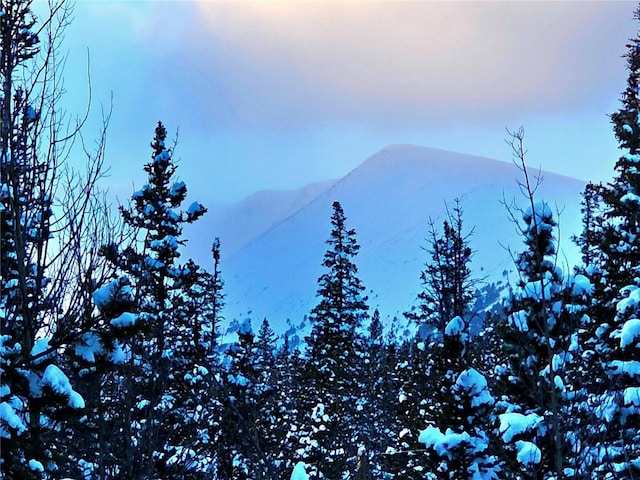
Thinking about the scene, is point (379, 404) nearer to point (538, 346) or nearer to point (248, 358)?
point (248, 358)

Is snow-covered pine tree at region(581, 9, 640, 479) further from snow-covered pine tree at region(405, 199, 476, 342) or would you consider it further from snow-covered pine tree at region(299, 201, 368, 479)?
snow-covered pine tree at region(299, 201, 368, 479)

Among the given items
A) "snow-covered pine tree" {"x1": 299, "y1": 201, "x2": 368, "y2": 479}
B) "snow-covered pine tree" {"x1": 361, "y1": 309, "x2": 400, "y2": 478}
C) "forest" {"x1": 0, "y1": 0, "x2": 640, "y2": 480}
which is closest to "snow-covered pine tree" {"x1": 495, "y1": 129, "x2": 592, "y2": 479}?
"forest" {"x1": 0, "y1": 0, "x2": 640, "y2": 480}

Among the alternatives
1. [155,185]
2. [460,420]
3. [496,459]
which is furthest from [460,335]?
[155,185]

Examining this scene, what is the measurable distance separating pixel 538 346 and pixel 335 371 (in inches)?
640

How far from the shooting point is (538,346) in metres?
10.7

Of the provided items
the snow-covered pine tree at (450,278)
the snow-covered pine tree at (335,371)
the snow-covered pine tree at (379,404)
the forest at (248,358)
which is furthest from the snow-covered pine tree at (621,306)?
the snow-covered pine tree at (379,404)

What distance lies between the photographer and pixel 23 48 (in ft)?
21.6

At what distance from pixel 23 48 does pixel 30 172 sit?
64.7 inches

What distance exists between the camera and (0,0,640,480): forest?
15.6ft

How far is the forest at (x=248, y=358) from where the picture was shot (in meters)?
4.74

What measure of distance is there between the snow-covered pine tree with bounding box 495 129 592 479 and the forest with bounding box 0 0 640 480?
5 centimetres

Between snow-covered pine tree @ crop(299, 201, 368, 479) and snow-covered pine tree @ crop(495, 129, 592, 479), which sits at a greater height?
snow-covered pine tree @ crop(299, 201, 368, 479)

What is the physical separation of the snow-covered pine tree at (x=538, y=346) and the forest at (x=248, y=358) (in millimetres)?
49

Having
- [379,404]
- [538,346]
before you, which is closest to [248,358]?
[538,346]
